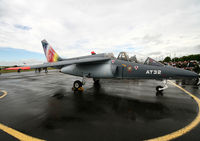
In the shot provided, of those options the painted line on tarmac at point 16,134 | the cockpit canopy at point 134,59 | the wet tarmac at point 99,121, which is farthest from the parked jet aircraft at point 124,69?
the painted line on tarmac at point 16,134

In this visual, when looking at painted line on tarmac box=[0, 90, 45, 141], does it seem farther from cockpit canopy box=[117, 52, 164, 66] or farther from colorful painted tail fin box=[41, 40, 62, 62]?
colorful painted tail fin box=[41, 40, 62, 62]

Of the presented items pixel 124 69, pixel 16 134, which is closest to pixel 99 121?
pixel 16 134

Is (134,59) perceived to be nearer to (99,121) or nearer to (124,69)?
(124,69)

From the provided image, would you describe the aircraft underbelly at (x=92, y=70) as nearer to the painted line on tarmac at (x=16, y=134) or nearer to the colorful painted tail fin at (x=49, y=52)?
the colorful painted tail fin at (x=49, y=52)

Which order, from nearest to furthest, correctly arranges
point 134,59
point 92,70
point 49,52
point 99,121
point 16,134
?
point 16,134, point 99,121, point 134,59, point 92,70, point 49,52

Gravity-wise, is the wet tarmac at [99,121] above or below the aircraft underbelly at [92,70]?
below

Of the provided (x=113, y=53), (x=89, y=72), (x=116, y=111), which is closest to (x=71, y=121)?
(x=116, y=111)

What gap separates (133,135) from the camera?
94.3 inches

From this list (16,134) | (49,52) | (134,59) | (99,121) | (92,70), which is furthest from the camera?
(49,52)

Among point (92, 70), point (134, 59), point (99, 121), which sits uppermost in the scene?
point (134, 59)

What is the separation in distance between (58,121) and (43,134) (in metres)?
0.61

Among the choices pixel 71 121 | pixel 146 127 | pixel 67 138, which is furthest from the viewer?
pixel 71 121

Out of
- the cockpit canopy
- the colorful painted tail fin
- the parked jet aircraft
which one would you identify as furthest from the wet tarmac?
the colorful painted tail fin

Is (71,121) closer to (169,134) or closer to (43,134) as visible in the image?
(43,134)
